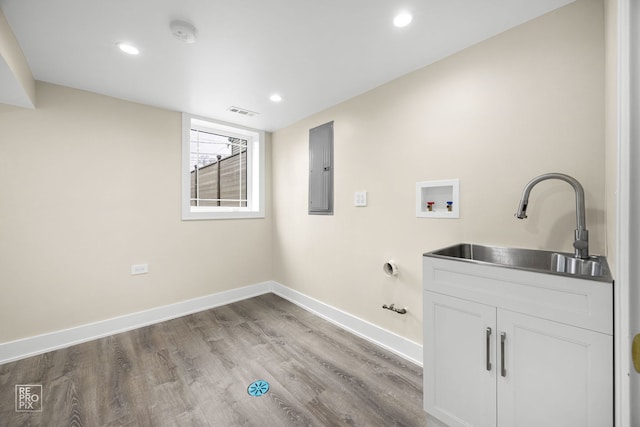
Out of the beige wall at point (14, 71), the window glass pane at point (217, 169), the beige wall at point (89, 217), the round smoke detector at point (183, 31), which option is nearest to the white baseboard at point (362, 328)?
the beige wall at point (89, 217)

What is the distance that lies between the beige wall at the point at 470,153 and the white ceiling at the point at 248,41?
16cm

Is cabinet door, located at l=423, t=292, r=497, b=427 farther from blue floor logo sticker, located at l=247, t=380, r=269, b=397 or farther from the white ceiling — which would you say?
the white ceiling

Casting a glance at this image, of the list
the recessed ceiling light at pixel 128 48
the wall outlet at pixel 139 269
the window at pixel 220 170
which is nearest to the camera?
the recessed ceiling light at pixel 128 48

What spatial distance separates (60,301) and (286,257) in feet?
7.36

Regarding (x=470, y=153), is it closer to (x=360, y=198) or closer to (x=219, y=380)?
(x=360, y=198)

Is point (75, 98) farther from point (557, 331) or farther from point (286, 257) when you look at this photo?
point (557, 331)

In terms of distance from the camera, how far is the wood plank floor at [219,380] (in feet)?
5.25

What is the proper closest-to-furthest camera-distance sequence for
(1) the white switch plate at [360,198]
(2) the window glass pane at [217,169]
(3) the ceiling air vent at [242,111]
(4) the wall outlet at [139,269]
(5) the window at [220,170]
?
(1) the white switch plate at [360,198] → (4) the wall outlet at [139,269] → (3) the ceiling air vent at [242,111] → (5) the window at [220,170] → (2) the window glass pane at [217,169]

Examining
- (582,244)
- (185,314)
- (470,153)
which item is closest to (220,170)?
(185,314)

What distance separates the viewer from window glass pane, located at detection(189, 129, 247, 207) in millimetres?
3340

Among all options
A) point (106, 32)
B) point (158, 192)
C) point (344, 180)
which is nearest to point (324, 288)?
point (344, 180)

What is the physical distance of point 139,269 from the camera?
2801 millimetres

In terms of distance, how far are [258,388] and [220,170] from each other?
2642 millimetres

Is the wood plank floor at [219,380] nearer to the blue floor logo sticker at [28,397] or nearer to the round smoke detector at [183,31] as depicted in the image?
the blue floor logo sticker at [28,397]
